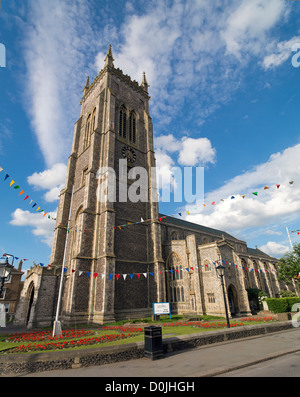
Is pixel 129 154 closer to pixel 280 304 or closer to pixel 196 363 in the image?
pixel 196 363

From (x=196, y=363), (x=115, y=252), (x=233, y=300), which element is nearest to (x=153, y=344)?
(x=196, y=363)

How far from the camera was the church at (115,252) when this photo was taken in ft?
69.1

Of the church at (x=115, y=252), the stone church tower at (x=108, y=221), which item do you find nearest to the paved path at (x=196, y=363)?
the stone church tower at (x=108, y=221)

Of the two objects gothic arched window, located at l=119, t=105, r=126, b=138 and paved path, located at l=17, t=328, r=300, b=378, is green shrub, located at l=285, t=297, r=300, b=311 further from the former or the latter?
gothic arched window, located at l=119, t=105, r=126, b=138

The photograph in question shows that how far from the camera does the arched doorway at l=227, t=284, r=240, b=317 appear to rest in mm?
26922

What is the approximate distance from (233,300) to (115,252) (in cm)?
1638

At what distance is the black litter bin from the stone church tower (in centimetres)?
1010

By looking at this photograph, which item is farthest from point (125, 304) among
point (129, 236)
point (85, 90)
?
point (85, 90)

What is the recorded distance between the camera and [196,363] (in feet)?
26.1

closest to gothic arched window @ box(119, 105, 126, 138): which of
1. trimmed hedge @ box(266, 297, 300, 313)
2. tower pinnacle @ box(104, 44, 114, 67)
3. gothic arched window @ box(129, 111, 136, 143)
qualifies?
gothic arched window @ box(129, 111, 136, 143)

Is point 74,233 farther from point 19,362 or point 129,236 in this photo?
point 19,362

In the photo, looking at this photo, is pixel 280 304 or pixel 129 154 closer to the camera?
pixel 280 304
